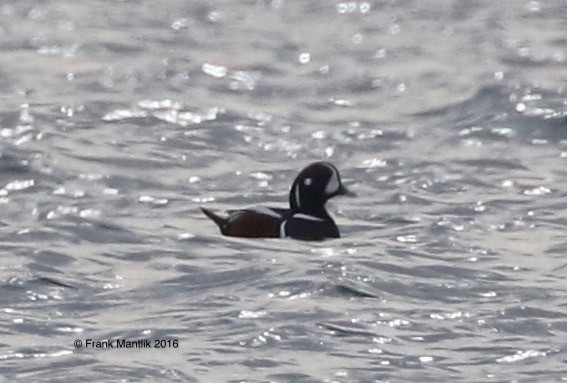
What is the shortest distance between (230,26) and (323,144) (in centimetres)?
564

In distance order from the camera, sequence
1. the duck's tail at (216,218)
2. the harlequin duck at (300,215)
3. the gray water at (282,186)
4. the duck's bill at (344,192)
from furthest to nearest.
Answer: the duck's bill at (344,192) → the duck's tail at (216,218) → the harlequin duck at (300,215) → the gray water at (282,186)

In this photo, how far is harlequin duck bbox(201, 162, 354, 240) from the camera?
1384cm

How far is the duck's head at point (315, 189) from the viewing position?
14.3 m

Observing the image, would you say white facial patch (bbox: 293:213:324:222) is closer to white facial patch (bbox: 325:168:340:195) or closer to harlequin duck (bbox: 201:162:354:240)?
harlequin duck (bbox: 201:162:354:240)

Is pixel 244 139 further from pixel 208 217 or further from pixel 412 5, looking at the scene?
pixel 412 5

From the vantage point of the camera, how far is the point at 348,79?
19.7 meters

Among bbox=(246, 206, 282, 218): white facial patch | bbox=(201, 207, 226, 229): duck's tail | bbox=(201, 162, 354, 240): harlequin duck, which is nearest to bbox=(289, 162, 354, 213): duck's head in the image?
bbox=(201, 162, 354, 240): harlequin duck

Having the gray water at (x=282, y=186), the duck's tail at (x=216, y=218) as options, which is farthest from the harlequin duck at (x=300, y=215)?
the gray water at (x=282, y=186)

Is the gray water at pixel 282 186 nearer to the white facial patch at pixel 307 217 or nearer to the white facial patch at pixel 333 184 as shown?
the white facial patch at pixel 307 217

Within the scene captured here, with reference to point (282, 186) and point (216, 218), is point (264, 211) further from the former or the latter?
point (282, 186)

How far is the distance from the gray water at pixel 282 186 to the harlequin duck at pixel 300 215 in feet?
0.38

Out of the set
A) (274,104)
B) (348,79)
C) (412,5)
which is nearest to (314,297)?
(274,104)

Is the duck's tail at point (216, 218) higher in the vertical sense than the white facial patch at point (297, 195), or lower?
lower

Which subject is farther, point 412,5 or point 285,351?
point 412,5
